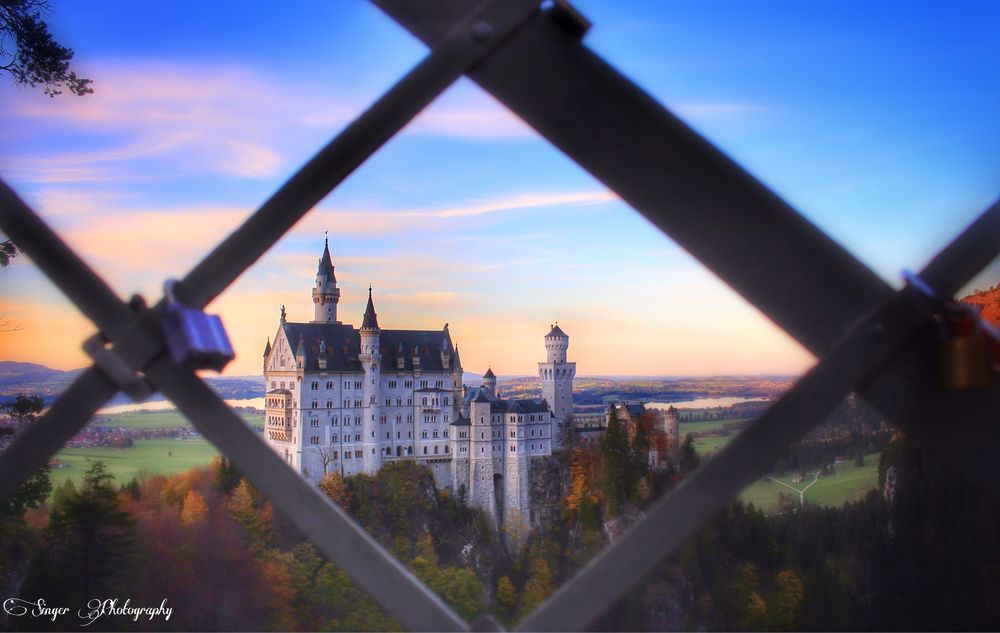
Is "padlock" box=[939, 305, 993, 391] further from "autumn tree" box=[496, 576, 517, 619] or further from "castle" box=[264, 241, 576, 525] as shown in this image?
"castle" box=[264, 241, 576, 525]

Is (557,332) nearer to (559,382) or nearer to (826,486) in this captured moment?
(559,382)

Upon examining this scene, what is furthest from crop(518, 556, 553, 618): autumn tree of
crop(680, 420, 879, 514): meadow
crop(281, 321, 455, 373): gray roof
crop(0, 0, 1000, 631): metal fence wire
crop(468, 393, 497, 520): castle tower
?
crop(0, 0, 1000, 631): metal fence wire

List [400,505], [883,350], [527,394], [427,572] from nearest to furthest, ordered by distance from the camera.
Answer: [883,350], [427,572], [400,505], [527,394]

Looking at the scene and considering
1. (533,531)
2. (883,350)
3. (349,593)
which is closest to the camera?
(883,350)

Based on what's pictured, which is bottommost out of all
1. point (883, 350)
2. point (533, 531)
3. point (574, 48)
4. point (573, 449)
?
point (533, 531)

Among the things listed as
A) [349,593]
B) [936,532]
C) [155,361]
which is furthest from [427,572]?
[155,361]

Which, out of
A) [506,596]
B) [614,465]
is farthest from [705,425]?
[506,596]

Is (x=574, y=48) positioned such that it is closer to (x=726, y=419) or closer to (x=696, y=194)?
(x=696, y=194)
